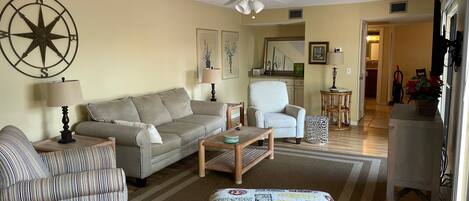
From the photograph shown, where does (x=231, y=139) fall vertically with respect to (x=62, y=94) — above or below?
below

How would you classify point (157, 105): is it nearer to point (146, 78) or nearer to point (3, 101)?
point (146, 78)

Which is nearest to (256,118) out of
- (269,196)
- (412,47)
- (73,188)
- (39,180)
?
(269,196)

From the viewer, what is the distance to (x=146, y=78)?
17.6ft

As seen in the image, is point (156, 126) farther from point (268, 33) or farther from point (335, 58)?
point (268, 33)

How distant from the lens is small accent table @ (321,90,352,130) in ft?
21.4

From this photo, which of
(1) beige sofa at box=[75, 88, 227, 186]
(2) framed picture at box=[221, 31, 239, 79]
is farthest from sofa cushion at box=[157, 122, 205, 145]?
(2) framed picture at box=[221, 31, 239, 79]

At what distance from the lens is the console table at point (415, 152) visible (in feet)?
9.77

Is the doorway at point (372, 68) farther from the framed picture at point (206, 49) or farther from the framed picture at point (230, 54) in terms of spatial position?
the framed picture at point (206, 49)

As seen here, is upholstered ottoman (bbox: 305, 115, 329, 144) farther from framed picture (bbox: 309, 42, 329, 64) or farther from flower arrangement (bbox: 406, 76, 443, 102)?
flower arrangement (bbox: 406, 76, 443, 102)

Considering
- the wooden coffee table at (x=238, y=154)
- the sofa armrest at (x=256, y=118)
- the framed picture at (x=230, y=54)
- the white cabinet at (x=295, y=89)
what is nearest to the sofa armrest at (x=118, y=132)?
the wooden coffee table at (x=238, y=154)

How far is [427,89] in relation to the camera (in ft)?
10.2

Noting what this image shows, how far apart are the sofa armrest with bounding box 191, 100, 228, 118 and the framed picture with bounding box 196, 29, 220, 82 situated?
3.25ft

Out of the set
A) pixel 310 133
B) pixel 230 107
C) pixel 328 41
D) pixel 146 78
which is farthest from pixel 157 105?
pixel 328 41

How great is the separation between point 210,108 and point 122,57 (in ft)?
4.83
